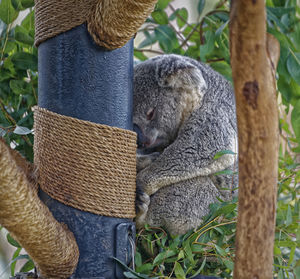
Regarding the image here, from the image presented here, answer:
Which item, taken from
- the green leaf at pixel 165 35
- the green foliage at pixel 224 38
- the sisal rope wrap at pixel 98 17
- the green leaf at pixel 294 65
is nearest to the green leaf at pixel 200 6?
the green foliage at pixel 224 38

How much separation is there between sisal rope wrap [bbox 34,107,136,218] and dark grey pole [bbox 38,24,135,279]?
0.03 metres

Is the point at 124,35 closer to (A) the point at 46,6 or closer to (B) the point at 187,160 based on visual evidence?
(A) the point at 46,6

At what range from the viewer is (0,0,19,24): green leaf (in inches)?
73.9

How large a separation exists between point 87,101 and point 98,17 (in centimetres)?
26

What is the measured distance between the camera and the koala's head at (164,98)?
77.7 inches

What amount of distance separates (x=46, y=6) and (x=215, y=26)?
1.01 meters

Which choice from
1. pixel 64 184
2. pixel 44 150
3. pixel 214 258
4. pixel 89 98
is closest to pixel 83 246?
pixel 64 184

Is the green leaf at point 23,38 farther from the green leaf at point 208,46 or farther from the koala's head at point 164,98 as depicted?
the green leaf at point 208,46

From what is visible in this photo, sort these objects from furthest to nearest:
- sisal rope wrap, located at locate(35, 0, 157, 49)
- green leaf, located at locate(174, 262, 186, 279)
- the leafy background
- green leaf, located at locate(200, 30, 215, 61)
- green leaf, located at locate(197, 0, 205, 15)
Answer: green leaf, located at locate(197, 0, 205, 15)
green leaf, located at locate(200, 30, 215, 61)
the leafy background
green leaf, located at locate(174, 262, 186, 279)
sisal rope wrap, located at locate(35, 0, 157, 49)

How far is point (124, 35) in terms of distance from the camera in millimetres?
1379

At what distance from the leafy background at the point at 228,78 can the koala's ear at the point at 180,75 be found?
17 cm

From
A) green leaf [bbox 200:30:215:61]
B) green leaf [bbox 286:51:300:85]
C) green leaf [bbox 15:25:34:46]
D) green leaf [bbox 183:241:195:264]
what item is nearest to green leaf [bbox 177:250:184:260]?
green leaf [bbox 183:241:195:264]

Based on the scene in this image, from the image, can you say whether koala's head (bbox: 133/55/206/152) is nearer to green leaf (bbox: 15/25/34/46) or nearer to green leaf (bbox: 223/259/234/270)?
green leaf (bbox: 15/25/34/46)

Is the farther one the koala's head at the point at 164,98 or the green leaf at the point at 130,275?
the koala's head at the point at 164,98
